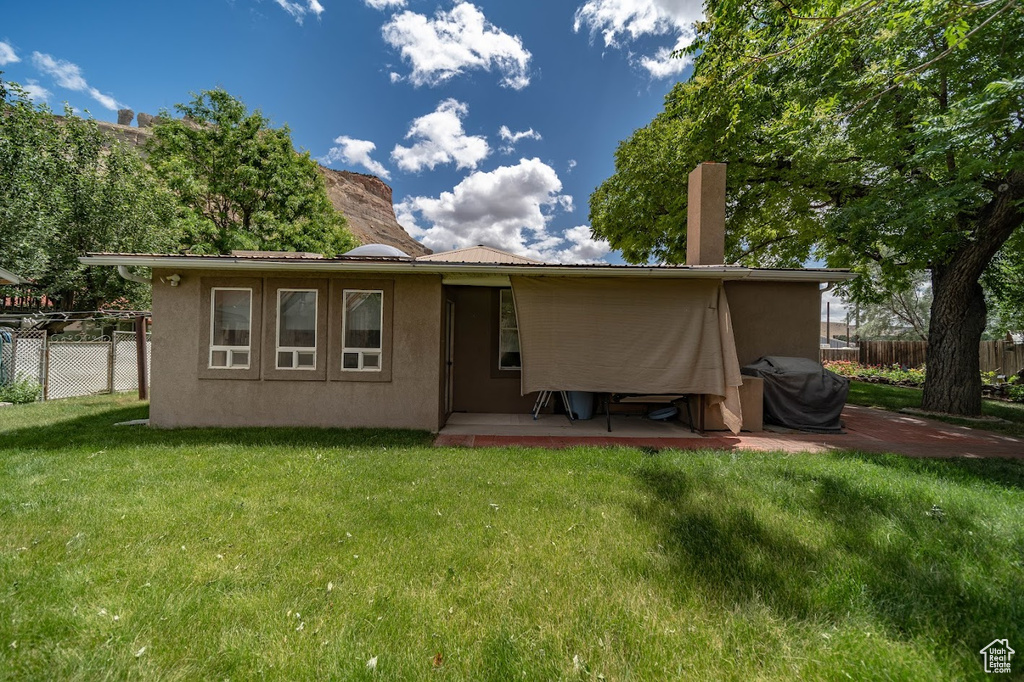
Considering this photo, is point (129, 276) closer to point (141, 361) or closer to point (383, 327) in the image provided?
point (383, 327)

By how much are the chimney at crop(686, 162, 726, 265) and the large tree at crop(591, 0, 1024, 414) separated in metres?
1.09

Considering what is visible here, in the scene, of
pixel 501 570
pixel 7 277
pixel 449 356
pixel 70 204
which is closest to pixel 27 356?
pixel 7 277

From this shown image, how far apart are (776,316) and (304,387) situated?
840cm

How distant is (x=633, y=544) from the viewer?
288 centimetres

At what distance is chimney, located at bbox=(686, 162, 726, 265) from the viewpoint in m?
7.27

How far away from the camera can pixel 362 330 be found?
20.9ft

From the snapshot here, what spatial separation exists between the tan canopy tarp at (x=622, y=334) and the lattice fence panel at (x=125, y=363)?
34.7ft

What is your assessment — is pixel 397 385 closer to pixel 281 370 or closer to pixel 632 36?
pixel 281 370

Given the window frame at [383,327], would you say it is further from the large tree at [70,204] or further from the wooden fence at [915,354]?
the wooden fence at [915,354]

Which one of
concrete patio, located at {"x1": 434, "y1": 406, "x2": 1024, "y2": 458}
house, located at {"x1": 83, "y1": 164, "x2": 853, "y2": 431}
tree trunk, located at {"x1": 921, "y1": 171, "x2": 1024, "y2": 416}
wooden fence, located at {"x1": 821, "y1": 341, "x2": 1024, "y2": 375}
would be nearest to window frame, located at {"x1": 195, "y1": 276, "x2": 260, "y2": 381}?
house, located at {"x1": 83, "y1": 164, "x2": 853, "y2": 431}

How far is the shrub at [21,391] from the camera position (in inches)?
326

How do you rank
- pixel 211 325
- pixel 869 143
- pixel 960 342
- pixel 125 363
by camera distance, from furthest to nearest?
pixel 125 363, pixel 960 342, pixel 869 143, pixel 211 325

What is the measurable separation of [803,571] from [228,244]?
20.8m

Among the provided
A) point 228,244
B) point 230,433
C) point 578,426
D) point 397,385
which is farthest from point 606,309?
point 228,244
